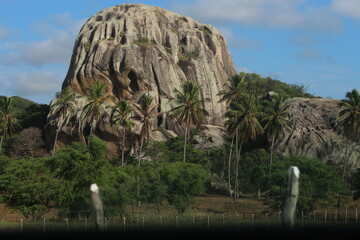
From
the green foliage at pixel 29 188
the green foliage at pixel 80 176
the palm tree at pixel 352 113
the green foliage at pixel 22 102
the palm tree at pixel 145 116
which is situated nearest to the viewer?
the green foliage at pixel 80 176

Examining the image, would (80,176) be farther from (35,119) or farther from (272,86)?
(272,86)

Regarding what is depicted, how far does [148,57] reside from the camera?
403 ft

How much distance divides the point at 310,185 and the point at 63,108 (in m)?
59.7

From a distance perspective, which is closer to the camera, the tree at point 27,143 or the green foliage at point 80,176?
the green foliage at point 80,176

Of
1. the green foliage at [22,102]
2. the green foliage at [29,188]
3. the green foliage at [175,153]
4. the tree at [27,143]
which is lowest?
the green foliage at [29,188]

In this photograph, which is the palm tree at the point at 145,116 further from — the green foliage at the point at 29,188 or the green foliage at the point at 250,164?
the green foliage at the point at 250,164

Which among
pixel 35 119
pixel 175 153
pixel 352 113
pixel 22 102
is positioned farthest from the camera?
pixel 22 102

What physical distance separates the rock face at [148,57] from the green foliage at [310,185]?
1882 inches

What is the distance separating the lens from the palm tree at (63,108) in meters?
107

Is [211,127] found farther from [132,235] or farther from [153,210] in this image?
[132,235]

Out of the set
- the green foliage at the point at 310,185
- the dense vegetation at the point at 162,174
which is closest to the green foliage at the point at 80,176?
the dense vegetation at the point at 162,174

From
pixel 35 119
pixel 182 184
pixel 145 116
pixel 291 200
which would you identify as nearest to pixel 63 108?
pixel 35 119

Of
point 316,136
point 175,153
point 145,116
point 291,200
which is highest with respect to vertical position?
point 145,116

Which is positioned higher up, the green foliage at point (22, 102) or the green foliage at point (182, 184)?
the green foliage at point (22, 102)
